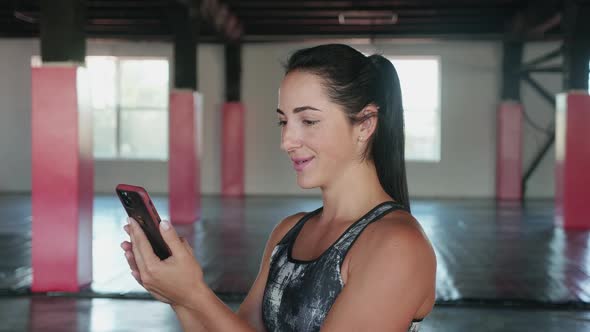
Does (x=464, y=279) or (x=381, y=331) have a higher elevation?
(x=381, y=331)

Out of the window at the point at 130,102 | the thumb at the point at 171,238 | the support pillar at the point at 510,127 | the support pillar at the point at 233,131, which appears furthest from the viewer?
the window at the point at 130,102

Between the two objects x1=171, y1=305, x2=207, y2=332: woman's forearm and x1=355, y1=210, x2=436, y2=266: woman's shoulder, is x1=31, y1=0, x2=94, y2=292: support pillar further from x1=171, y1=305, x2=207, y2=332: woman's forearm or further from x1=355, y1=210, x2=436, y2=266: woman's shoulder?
x1=355, y1=210, x2=436, y2=266: woman's shoulder

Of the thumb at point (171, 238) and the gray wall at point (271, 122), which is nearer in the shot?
the thumb at point (171, 238)

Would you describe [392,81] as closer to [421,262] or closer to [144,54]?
[421,262]

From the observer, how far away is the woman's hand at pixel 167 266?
1274mm

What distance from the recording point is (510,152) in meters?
15.4

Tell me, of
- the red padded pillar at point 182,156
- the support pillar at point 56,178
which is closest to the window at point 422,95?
the red padded pillar at point 182,156

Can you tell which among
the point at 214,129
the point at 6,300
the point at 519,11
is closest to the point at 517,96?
the point at 519,11

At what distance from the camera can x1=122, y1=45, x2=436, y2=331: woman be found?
128 cm

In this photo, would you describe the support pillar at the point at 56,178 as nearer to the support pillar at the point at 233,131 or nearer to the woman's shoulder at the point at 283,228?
the woman's shoulder at the point at 283,228

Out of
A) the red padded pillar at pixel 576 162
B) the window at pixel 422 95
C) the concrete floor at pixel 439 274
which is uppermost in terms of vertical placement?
the window at pixel 422 95

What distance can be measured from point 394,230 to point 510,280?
5368 millimetres

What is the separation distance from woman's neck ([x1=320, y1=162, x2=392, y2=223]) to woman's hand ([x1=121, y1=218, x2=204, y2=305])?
0.39 metres

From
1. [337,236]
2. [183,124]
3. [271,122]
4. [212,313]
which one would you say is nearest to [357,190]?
[337,236]
